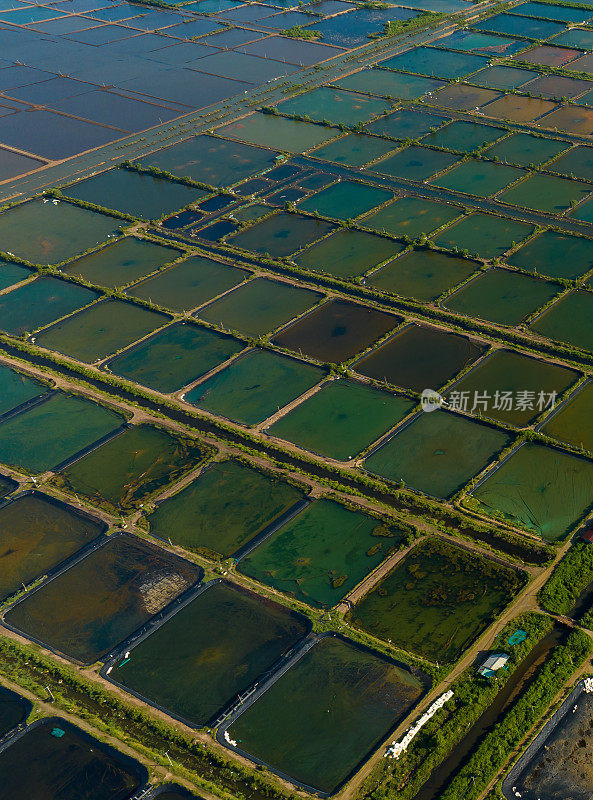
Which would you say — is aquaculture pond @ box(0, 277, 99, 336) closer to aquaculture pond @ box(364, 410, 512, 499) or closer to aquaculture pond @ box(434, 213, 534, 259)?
aquaculture pond @ box(364, 410, 512, 499)

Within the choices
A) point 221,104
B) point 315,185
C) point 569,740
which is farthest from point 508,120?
point 569,740

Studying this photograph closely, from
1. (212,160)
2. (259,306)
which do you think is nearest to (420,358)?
(259,306)

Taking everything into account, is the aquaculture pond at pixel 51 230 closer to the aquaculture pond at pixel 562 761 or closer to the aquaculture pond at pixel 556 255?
the aquaculture pond at pixel 556 255

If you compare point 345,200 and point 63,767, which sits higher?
point 345,200

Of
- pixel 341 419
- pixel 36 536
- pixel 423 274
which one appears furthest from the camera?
pixel 423 274

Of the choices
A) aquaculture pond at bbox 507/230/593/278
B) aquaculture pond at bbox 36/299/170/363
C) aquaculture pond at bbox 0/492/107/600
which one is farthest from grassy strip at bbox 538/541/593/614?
aquaculture pond at bbox 36/299/170/363

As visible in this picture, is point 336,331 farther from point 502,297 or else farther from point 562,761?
point 562,761

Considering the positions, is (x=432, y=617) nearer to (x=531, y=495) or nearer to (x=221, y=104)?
(x=531, y=495)
